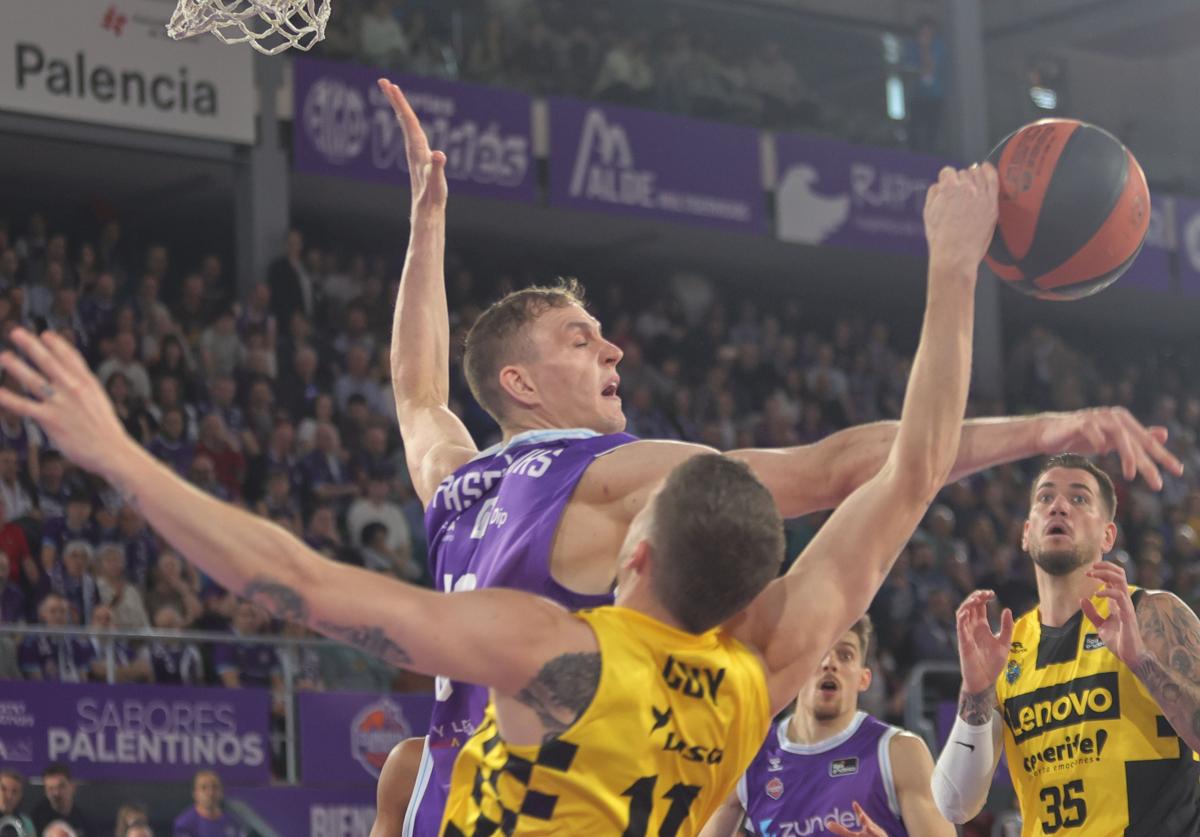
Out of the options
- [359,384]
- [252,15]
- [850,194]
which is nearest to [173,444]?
[359,384]

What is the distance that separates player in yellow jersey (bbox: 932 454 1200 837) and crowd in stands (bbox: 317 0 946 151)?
38.7ft

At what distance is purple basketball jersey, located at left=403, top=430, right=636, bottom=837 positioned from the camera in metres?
3.83

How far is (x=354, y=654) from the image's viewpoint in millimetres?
12430

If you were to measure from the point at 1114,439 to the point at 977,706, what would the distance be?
270 centimetres

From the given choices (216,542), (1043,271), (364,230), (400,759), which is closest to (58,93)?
(364,230)

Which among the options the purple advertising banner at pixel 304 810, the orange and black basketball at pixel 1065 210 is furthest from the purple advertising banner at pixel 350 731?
the orange and black basketball at pixel 1065 210

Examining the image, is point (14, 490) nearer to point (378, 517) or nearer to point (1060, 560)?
point (378, 517)

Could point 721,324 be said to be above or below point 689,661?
above

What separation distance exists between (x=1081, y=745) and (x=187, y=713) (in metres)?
6.74

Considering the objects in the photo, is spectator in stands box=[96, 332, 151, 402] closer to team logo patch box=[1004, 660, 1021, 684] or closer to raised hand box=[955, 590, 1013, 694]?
team logo patch box=[1004, 660, 1021, 684]

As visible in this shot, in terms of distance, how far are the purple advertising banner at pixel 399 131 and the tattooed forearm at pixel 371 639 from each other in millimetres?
12835

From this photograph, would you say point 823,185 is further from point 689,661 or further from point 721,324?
point 689,661

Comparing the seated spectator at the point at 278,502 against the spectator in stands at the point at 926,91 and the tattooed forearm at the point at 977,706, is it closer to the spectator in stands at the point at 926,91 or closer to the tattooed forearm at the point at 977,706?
the tattooed forearm at the point at 977,706

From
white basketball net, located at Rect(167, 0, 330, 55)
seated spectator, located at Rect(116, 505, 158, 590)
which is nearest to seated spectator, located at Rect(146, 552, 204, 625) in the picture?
seated spectator, located at Rect(116, 505, 158, 590)
